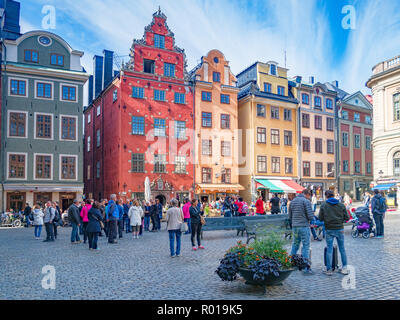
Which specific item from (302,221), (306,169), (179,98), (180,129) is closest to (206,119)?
(180,129)

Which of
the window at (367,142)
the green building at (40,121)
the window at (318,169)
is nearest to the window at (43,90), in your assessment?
the green building at (40,121)

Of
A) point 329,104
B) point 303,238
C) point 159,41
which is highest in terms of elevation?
point 159,41

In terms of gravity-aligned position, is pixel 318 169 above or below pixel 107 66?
below

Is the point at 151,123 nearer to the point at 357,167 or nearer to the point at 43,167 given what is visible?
the point at 43,167

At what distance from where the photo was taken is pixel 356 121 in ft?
161

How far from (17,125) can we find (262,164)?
2348cm

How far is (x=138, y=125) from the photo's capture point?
3438 cm

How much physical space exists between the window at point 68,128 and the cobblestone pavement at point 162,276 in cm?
1936

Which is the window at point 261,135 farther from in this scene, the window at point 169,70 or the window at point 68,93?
the window at point 68,93

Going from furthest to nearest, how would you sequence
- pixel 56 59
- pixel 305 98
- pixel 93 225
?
pixel 305 98 → pixel 56 59 → pixel 93 225

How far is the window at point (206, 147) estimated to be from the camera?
3769 centimetres

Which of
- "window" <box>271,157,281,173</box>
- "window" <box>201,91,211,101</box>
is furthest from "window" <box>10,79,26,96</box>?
"window" <box>271,157,281,173</box>

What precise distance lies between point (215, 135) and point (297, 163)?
35.8ft
